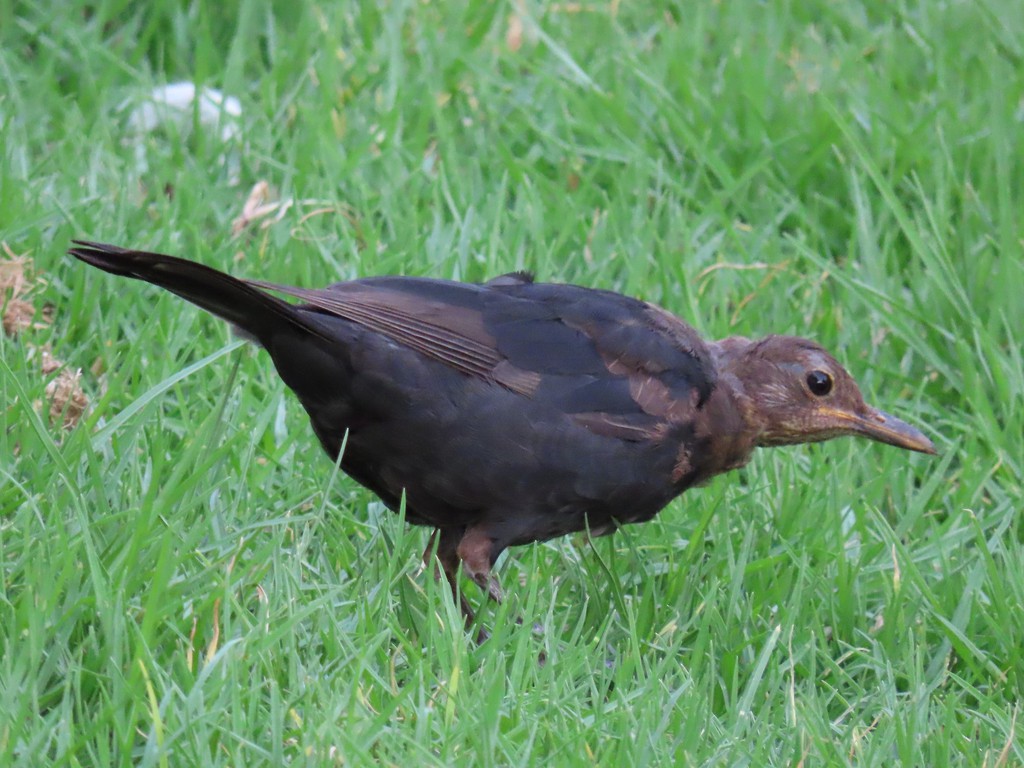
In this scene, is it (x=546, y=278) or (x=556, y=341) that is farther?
(x=546, y=278)

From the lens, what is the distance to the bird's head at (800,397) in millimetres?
4203

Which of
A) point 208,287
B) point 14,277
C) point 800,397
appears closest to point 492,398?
point 208,287

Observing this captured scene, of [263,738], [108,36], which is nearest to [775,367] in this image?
[263,738]

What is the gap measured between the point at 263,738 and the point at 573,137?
3.49 meters

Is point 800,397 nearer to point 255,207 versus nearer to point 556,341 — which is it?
point 556,341

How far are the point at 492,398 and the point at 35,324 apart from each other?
1.45m

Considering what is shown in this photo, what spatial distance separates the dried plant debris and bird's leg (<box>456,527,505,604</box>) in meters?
1.05

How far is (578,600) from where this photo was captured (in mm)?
4066

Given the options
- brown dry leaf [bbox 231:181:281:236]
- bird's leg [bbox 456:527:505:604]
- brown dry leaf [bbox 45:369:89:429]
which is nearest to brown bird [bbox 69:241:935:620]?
bird's leg [bbox 456:527:505:604]

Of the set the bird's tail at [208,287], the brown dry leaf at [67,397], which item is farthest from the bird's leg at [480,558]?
the brown dry leaf at [67,397]

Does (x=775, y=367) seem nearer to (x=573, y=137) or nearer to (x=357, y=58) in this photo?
(x=573, y=137)

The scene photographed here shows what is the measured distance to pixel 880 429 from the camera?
4258mm

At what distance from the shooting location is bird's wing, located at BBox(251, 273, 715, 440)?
12.4ft

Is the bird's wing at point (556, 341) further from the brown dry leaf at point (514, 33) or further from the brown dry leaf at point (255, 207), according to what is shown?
the brown dry leaf at point (514, 33)
